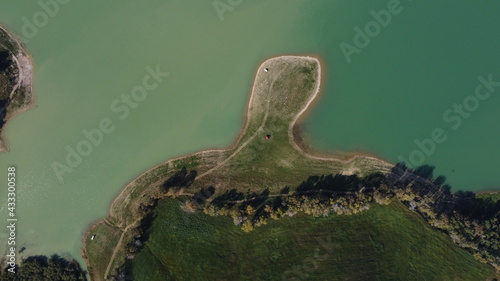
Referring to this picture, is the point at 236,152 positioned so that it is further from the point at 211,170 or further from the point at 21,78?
the point at 21,78

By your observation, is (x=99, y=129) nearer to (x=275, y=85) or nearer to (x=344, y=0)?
(x=275, y=85)

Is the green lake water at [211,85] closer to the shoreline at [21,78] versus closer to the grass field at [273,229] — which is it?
the shoreline at [21,78]

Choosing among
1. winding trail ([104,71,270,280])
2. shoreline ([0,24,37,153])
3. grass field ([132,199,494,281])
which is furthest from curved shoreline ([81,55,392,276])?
shoreline ([0,24,37,153])

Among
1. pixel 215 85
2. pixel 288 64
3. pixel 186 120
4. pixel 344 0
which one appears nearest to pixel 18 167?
pixel 186 120

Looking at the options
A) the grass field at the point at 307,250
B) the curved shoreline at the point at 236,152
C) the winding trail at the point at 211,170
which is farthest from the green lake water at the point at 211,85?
the grass field at the point at 307,250

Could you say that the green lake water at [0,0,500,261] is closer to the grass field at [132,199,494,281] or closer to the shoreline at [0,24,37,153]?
the shoreline at [0,24,37,153]

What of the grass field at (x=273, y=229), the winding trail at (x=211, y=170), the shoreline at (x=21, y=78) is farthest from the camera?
the shoreline at (x=21, y=78)
